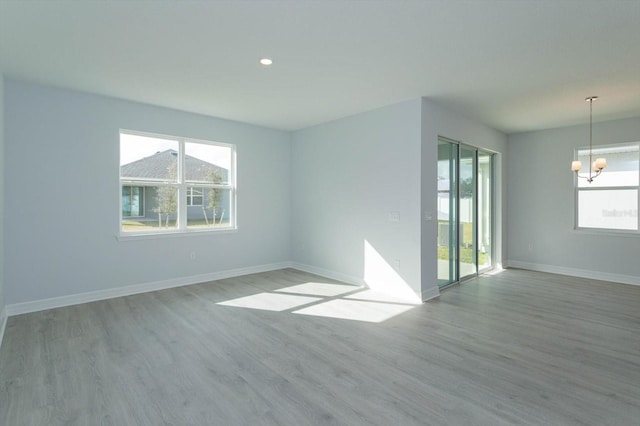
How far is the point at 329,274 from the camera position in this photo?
5633 millimetres

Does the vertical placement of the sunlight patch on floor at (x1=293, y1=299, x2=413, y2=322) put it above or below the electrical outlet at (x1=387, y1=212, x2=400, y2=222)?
below

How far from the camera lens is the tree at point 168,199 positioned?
488 cm

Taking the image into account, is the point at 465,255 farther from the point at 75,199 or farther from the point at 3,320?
the point at 3,320

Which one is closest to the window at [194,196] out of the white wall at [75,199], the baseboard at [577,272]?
the white wall at [75,199]

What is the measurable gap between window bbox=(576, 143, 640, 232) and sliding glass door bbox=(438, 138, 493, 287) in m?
1.47

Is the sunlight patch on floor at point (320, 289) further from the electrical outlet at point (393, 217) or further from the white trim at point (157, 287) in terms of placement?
the electrical outlet at point (393, 217)

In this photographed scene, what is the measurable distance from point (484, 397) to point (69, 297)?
4.65 m

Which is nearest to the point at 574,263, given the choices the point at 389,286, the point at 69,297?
the point at 389,286

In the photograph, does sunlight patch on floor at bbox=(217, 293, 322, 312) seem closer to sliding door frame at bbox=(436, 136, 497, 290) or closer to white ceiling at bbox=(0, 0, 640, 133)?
sliding door frame at bbox=(436, 136, 497, 290)

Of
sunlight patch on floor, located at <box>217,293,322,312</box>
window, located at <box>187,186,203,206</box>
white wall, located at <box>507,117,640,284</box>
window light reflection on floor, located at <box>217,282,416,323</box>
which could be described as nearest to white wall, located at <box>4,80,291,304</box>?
window, located at <box>187,186,203,206</box>

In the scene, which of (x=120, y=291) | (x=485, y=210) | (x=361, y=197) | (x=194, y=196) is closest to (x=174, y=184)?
(x=194, y=196)

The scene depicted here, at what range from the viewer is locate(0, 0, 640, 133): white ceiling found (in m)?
2.34

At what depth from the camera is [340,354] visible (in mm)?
2789

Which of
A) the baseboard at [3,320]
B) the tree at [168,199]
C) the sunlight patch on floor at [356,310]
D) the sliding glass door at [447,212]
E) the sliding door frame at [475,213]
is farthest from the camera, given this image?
the sliding door frame at [475,213]
